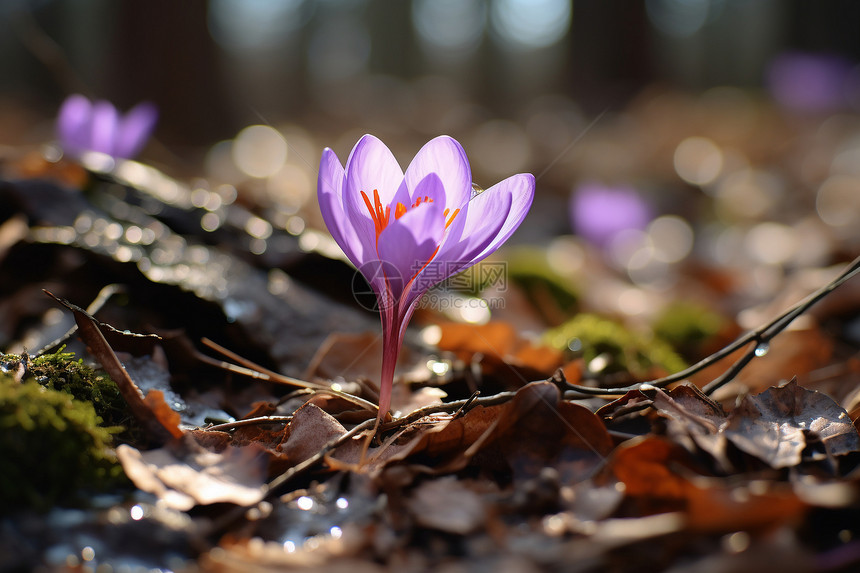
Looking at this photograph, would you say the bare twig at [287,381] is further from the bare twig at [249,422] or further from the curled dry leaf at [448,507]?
the curled dry leaf at [448,507]

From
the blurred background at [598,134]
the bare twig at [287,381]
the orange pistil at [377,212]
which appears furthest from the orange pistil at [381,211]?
the blurred background at [598,134]

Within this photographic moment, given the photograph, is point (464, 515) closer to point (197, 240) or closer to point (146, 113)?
point (197, 240)

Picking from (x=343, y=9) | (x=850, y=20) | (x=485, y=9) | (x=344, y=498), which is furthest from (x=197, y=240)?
(x=343, y=9)

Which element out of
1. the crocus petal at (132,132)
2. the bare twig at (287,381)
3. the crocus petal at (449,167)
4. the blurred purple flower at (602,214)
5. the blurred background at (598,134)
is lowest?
the bare twig at (287,381)

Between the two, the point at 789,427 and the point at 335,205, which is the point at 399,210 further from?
the point at 789,427

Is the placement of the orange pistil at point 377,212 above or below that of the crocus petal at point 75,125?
below

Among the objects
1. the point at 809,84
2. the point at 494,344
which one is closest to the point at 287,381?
the point at 494,344

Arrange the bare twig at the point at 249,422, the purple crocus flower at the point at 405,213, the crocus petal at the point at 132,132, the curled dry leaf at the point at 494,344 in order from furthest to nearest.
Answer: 1. the crocus petal at the point at 132,132
2. the curled dry leaf at the point at 494,344
3. the bare twig at the point at 249,422
4. the purple crocus flower at the point at 405,213

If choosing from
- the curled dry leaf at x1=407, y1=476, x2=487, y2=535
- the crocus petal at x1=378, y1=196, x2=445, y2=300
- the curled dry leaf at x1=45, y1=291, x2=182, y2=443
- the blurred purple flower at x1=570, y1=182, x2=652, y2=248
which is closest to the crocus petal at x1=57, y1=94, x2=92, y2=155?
the curled dry leaf at x1=45, y1=291, x2=182, y2=443
